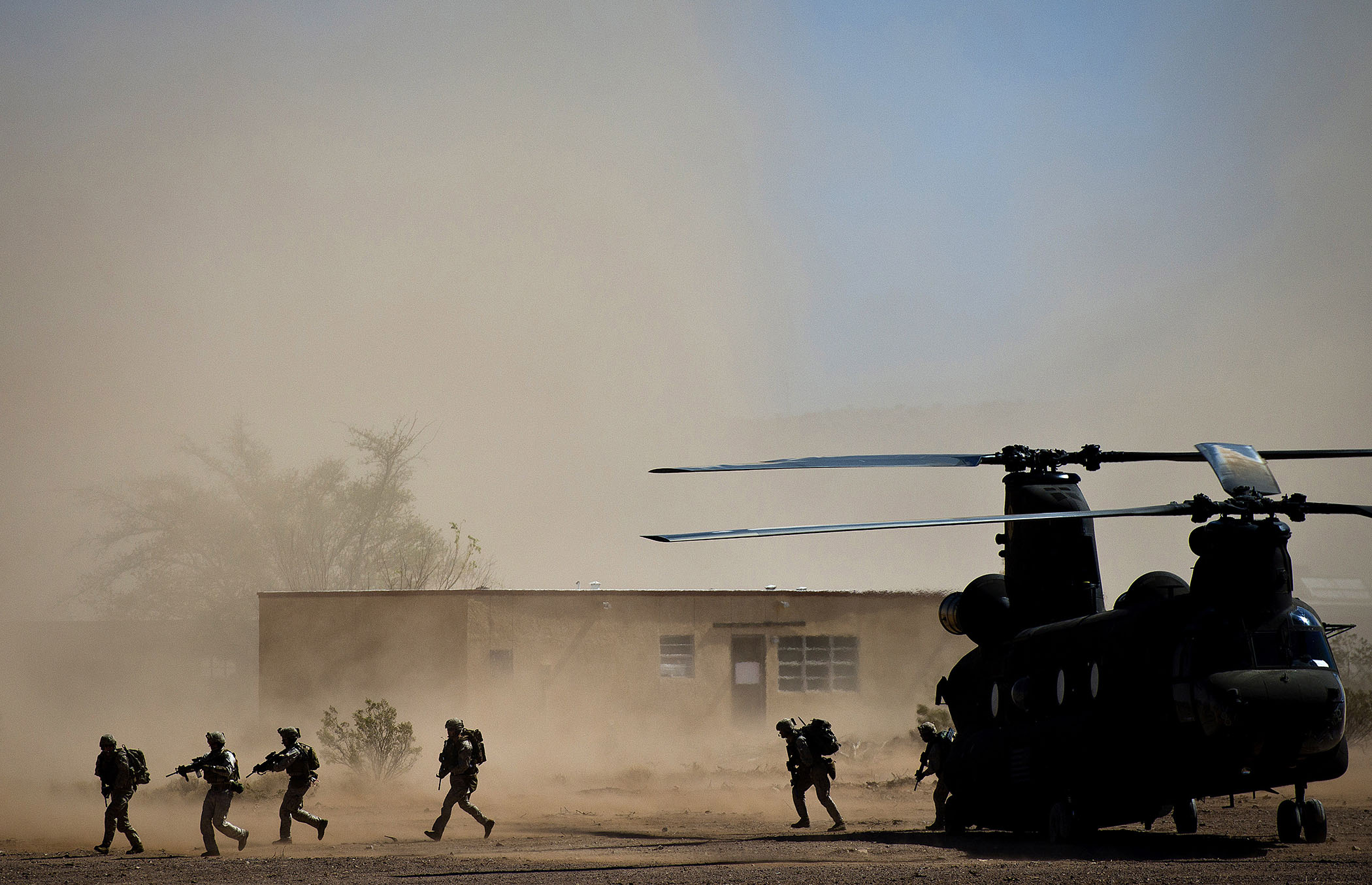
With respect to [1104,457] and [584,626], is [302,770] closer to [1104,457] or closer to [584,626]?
[1104,457]

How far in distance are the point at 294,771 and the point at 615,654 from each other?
1555 cm

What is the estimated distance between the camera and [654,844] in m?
16.9

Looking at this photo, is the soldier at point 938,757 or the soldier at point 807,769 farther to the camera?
the soldier at point 807,769

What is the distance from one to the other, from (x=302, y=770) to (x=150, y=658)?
45.8m

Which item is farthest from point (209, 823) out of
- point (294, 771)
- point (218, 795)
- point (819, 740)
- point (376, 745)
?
point (376, 745)

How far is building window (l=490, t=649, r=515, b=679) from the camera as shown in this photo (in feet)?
101

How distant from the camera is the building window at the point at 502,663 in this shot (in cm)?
3086

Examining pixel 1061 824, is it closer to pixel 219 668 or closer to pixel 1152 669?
pixel 1152 669

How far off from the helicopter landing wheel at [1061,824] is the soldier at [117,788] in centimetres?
1048

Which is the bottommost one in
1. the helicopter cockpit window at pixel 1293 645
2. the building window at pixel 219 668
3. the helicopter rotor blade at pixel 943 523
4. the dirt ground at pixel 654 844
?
the dirt ground at pixel 654 844

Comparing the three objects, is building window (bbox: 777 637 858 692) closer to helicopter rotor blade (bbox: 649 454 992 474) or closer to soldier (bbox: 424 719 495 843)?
soldier (bbox: 424 719 495 843)

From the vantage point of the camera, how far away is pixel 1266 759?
12562 mm

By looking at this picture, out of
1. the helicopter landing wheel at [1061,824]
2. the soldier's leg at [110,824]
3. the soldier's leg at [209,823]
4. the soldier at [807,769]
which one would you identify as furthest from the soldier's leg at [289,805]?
the helicopter landing wheel at [1061,824]

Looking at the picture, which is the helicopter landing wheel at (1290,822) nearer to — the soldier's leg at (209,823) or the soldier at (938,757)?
the soldier at (938,757)
